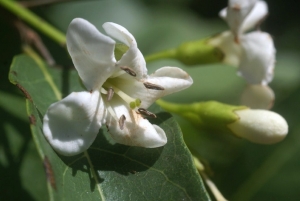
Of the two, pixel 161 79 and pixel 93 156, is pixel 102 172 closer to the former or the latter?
pixel 93 156

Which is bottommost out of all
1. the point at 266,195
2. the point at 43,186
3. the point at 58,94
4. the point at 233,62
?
the point at 266,195

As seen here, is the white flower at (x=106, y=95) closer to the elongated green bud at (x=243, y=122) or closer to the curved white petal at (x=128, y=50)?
the curved white petal at (x=128, y=50)

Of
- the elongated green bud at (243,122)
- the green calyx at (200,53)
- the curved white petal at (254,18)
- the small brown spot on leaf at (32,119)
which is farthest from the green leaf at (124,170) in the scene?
the curved white petal at (254,18)

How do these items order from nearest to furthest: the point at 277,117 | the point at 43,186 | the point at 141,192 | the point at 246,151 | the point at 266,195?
the point at 141,192, the point at 277,117, the point at 43,186, the point at 266,195, the point at 246,151

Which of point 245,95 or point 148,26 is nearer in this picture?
point 245,95

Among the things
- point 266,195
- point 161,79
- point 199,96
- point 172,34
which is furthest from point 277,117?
point 172,34

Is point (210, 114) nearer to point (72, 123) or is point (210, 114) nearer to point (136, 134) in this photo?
point (136, 134)

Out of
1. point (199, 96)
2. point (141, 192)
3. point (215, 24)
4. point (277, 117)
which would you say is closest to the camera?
point (141, 192)
